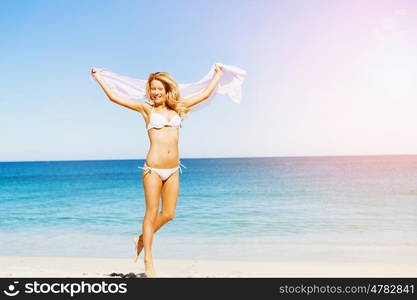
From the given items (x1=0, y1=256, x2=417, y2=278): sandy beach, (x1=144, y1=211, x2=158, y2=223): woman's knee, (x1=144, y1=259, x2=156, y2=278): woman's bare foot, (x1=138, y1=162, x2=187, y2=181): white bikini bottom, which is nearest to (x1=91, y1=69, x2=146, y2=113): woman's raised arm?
(x1=138, y1=162, x2=187, y2=181): white bikini bottom

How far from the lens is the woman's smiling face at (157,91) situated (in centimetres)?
496

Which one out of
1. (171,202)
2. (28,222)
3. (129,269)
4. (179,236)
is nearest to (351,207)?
(179,236)

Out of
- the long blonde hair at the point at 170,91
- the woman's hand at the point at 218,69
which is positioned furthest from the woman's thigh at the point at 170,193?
the woman's hand at the point at 218,69

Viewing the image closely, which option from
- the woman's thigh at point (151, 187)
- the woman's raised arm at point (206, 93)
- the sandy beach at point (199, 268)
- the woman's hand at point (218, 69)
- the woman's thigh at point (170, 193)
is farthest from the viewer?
the sandy beach at point (199, 268)

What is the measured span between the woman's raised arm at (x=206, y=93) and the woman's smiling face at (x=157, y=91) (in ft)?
0.89

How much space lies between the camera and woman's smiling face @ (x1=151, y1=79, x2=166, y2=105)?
496cm

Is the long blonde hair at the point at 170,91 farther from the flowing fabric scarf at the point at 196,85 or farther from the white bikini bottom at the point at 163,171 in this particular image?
the white bikini bottom at the point at 163,171

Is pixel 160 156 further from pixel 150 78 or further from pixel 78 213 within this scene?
pixel 78 213

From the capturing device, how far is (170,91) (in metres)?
5.01

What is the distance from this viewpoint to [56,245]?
10.8 meters

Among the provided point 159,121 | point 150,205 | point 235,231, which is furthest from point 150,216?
point 235,231

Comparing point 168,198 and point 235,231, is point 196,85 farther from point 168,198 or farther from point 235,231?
point 235,231

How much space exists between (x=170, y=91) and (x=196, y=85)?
24.2 inches

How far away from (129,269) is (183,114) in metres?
3.08
